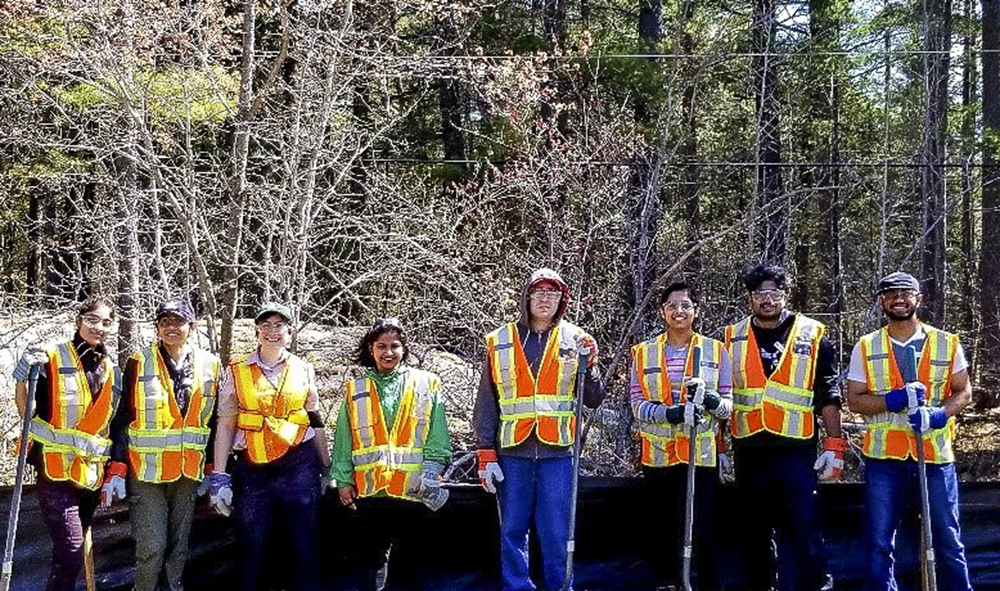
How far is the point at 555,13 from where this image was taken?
14492 millimetres

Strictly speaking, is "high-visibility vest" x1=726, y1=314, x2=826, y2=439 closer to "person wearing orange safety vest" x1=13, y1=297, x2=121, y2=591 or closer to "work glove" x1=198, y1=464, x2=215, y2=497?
"work glove" x1=198, y1=464, x2=215, y2=497

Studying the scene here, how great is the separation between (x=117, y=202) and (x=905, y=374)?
7.72 metres

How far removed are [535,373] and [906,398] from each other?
1.84 m

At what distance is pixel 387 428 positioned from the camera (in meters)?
5.55

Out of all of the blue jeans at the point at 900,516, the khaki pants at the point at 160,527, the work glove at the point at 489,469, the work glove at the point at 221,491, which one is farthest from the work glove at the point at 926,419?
the khaki pants at the point at 160,527

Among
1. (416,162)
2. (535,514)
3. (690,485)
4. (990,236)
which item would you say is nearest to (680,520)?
(690,485)

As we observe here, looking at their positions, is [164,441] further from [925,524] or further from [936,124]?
[936,124]

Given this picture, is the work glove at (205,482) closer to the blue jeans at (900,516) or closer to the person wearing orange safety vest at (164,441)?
the person wearing orange safety vest at (164,441)

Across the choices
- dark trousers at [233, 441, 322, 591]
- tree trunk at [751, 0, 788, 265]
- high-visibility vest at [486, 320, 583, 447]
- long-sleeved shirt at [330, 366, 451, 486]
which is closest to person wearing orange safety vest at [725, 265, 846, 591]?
high-visibility vest at [486, 320, 583, 447]

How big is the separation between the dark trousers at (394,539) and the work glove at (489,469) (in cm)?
60

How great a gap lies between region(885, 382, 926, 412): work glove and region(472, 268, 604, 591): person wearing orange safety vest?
144cm

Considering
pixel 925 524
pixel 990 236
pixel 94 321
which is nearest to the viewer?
pixel 925 524

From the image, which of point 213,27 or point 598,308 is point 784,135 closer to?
point 598,308

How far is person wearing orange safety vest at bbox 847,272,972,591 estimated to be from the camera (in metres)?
5.25
